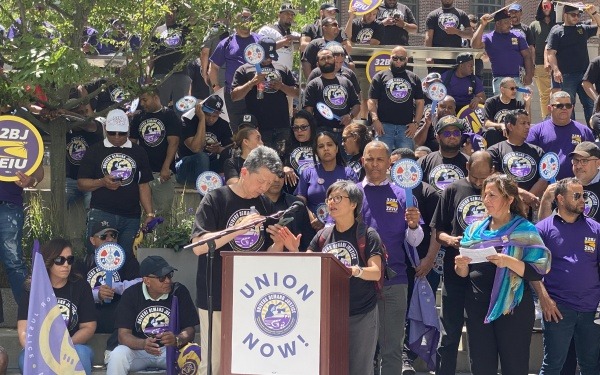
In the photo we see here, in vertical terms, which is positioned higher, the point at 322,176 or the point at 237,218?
the point at 322,176

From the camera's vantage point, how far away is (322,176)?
11148 millimetres

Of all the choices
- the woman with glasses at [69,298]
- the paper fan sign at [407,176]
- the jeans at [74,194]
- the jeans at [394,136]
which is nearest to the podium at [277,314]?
the paper fan sign at [407,176]

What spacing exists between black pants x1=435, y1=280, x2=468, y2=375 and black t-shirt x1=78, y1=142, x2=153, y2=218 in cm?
385

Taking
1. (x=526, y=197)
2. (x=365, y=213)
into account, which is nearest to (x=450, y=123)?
(x=526, y=197)

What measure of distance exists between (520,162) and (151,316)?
403 centimetres

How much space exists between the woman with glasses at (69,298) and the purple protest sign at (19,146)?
130 centimetres

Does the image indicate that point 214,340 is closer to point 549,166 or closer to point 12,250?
point 12,250

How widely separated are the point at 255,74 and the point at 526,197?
13.8 feet

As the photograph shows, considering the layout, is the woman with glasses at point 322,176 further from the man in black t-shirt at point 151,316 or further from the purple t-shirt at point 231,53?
the purple t-shirt at point 231,53

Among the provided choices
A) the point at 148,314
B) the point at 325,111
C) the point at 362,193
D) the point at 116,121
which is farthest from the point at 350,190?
the point at 325,111

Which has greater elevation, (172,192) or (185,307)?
(172,192)

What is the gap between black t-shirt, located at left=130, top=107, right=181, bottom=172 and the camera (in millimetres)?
14055

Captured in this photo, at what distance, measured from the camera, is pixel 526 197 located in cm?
1162

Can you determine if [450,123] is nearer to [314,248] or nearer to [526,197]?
[526,197]
